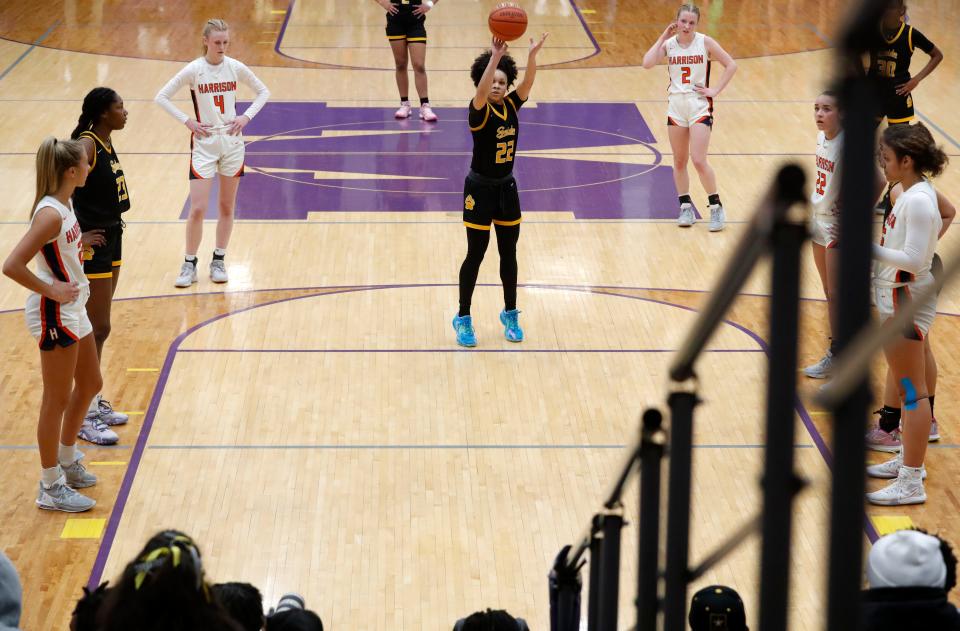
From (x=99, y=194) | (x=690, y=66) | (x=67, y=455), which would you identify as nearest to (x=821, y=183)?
(x=690, y=66)

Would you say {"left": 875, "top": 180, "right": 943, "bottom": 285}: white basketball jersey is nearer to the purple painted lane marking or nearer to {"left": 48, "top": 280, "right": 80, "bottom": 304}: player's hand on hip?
{"left": 48, "top": 280, "right": 80, "bottom": 304}: player's hand on hip

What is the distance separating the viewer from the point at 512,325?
22.7ft

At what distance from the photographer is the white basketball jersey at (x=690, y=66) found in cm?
870

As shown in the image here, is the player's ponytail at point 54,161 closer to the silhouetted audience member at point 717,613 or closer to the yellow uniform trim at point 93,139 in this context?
the yellow uniform trim at point 93,139

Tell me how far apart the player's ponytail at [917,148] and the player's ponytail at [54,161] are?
339 centimetres

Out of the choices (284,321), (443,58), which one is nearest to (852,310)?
(284,321)

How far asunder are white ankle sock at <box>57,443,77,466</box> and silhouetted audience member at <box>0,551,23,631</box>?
2796 mm

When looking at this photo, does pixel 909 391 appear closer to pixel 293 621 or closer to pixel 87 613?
pixel 293 621

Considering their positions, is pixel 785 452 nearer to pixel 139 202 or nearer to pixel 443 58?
pixel 139 202

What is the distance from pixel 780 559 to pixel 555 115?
11.0 meters

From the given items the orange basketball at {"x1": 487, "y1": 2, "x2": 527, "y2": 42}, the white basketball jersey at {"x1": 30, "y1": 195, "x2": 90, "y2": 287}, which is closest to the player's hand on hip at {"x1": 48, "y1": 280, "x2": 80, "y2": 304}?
the white basketball jersey at {"x1": 30, "y1": 195, "x2": 90, "y2": 287}

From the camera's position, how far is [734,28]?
51.5 ft

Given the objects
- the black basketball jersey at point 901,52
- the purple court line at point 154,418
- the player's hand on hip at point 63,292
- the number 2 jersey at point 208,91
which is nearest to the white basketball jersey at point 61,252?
the player's hand on hip at point 63,292

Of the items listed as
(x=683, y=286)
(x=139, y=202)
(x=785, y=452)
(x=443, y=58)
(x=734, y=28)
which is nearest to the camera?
(x=785, y=452)
